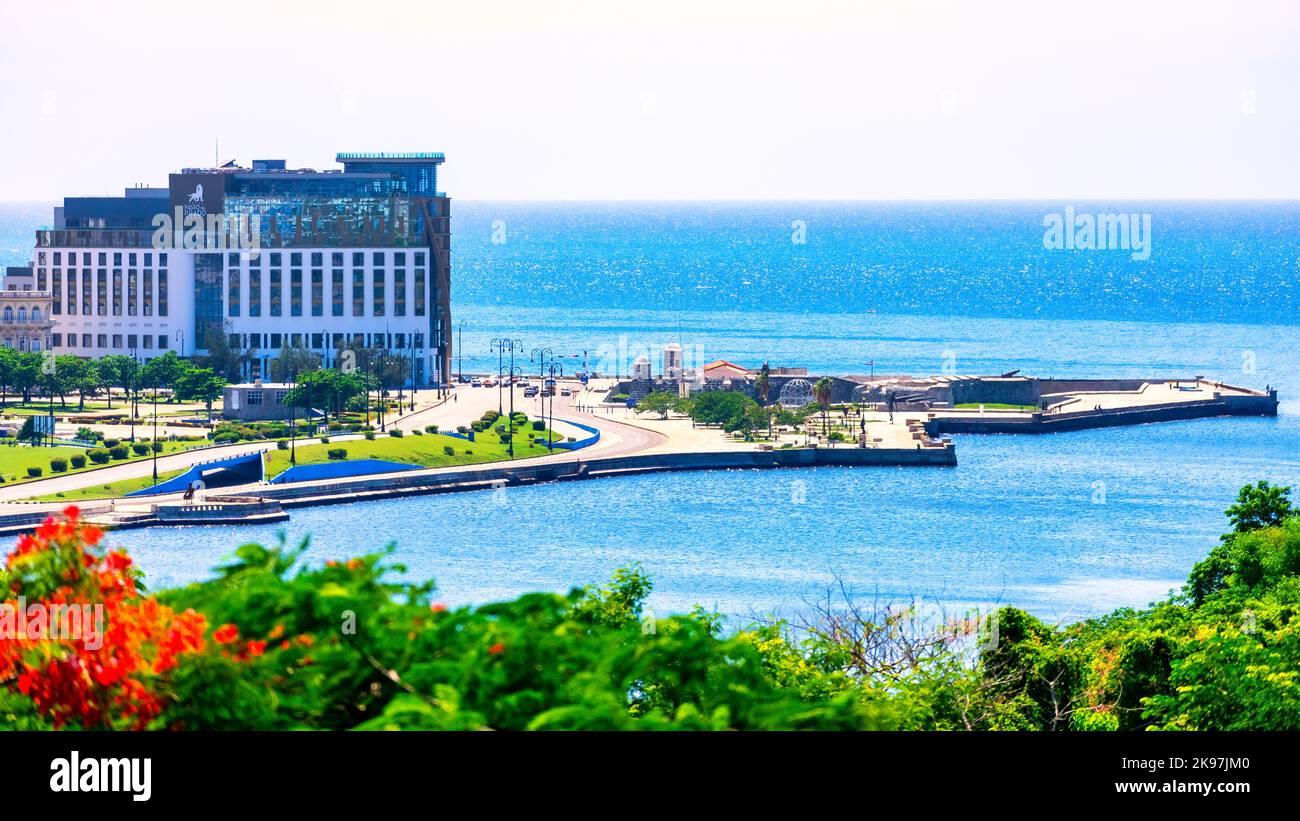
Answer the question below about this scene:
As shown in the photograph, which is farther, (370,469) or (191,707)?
(370,469)

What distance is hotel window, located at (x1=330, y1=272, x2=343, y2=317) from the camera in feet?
446

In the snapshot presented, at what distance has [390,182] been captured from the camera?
140875 millimetres

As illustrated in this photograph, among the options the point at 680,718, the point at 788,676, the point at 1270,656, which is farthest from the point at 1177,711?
the point at 680,718

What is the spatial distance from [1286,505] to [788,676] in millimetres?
33431

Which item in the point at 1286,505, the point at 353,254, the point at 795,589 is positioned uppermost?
the point at 353,254

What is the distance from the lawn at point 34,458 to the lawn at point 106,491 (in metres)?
3.66

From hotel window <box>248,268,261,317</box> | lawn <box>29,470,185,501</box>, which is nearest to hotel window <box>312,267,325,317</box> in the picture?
hotel window <box>248,268,261,317</box>

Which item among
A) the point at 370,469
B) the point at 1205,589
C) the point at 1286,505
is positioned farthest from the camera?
the point at 370,469

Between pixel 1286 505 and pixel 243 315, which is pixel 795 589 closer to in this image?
pixel 1286 505

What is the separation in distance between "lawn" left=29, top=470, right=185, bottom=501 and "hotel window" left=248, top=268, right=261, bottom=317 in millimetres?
48465

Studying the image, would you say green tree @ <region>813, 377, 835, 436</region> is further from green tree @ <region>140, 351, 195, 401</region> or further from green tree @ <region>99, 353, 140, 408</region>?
green tree @ <region>99, 353, 140, 408</region>
